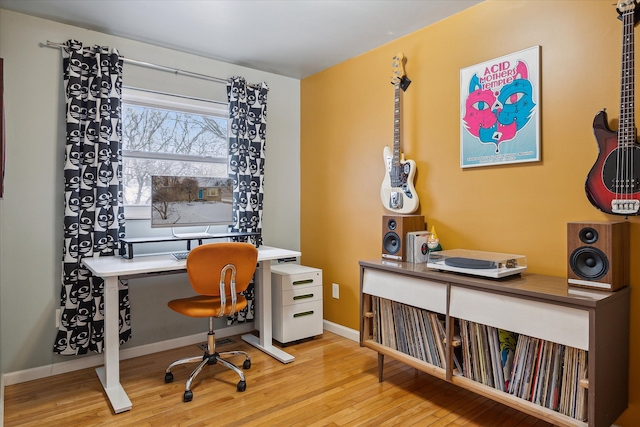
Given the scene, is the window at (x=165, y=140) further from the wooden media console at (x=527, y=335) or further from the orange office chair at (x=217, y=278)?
the wooden media console at (x=527, y=335)

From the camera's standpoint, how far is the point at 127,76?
114 inches

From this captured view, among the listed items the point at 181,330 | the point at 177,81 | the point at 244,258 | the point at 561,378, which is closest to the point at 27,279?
the point at 181,330

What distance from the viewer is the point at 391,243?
8.54 ft

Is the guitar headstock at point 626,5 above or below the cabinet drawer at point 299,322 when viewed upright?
above

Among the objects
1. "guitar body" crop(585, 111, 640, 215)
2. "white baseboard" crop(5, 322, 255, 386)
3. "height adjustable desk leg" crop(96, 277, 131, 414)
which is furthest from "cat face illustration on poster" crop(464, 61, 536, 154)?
"white baseboard" crop(5, 322, 255, 386)

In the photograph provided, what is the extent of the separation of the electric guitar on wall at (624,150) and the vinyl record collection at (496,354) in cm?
68

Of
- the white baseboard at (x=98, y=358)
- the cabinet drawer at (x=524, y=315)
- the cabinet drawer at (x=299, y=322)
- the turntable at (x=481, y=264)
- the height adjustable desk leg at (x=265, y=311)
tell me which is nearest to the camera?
the cabinet drawer at (x=524, y=315)

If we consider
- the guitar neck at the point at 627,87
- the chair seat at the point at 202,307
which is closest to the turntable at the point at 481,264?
the guitar neck at the point at 627,87

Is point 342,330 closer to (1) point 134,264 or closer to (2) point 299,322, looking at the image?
(2) point 299,322

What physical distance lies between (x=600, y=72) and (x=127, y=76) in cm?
292

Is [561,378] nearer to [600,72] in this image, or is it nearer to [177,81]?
[600,72]

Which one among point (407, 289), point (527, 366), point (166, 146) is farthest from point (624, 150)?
point (166, 146)

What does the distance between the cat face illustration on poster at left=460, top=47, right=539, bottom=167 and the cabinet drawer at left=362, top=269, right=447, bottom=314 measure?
0.80 meters

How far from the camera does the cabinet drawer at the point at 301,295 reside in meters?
3.08
